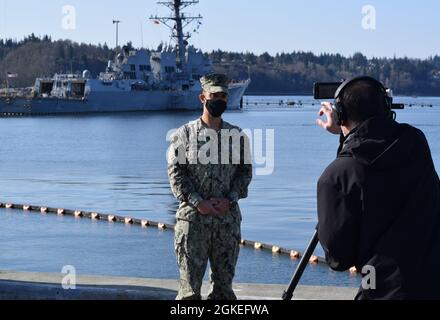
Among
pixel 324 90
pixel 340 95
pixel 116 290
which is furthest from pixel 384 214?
pixel 116 290

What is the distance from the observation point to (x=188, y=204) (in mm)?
6762

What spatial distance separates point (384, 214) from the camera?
13.6ft

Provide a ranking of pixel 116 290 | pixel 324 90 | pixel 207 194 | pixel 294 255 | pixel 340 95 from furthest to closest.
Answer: pixel 294 255 → pixel 116 290 → pixel 207 194 → pixel 324 90 → pixel 340 95

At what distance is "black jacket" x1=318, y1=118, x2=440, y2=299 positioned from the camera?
4.13 m

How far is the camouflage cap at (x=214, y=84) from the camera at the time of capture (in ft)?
22.1

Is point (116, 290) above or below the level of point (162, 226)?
above

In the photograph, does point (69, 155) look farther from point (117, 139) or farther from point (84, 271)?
point (84, 271)

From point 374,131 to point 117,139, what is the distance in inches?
2820

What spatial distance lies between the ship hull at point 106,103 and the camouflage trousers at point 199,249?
112984mm

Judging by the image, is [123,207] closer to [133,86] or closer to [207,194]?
[207,194]

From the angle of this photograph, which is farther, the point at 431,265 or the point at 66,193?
the point at 66,193

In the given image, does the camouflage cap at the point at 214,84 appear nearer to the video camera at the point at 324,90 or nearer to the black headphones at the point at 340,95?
the video camera at the point at 324,90
